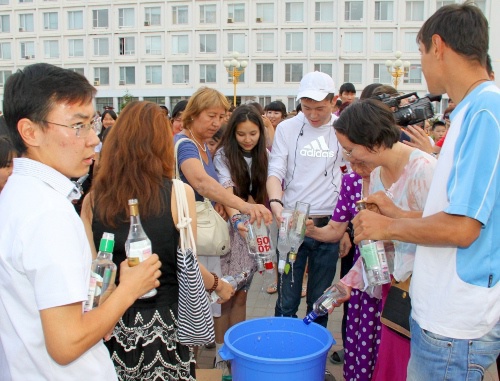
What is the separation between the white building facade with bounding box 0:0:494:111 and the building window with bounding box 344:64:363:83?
89 millimetres

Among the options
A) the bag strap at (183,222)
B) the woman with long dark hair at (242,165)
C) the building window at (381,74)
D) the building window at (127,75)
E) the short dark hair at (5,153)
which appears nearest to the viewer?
the bag strap at (183,222)

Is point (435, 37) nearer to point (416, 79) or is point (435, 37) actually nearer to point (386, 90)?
point (386, 90)

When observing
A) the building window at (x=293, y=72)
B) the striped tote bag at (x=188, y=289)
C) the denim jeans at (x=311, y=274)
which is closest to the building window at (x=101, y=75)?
the building window at (x=293, y=72)

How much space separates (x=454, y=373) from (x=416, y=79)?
139ft

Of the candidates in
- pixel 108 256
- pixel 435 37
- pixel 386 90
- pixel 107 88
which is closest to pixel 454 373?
pixel 435 37

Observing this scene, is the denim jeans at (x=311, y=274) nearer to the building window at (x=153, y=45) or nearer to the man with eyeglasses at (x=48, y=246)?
the man with eyeglasses at (x=48, y=246)

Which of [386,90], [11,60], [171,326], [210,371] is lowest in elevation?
[210,371]

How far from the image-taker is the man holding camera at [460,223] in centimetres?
158

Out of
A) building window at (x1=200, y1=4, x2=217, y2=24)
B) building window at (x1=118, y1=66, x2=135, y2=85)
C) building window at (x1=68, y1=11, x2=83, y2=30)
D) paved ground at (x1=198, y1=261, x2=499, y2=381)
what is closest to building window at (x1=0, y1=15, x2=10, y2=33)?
building window at (x1=68, y1=11, x2=83, y2=30)

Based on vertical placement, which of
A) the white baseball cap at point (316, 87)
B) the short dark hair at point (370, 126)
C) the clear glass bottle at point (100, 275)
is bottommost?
the clear glass bottle at point (100, 275)

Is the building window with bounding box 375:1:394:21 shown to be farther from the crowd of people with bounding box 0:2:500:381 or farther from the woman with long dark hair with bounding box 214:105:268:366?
the crowd of people with bounding box 0:2:500:381

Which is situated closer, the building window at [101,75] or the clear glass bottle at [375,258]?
the clear glass bottle at [375,258]

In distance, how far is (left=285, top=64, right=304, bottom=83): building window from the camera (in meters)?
42.2

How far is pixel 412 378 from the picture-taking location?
1.90m
